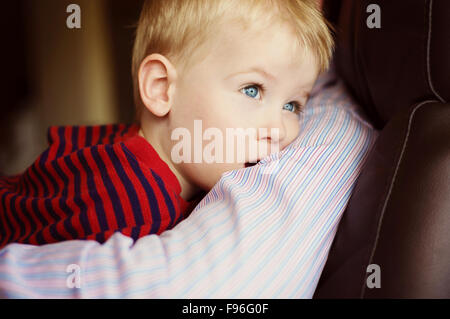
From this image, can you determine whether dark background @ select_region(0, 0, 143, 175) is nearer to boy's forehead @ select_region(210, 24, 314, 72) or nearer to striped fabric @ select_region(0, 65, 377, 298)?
boy's forehead @ select_region(210, 24, 314, 72)

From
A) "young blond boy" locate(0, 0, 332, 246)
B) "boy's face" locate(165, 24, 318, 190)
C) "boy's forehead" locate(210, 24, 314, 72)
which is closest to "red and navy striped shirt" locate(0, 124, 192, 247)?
"young blond boy" locate(0, 0, 332, 246)

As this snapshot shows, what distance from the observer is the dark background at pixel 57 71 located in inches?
108

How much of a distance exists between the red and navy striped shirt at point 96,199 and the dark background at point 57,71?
200 centimetres

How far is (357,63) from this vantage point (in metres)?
0.86

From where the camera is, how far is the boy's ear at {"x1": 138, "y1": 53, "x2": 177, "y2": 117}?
0.89 m

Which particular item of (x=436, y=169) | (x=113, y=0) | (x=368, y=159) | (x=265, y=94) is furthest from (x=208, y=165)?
(x=113, y=0)

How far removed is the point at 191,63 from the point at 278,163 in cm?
28

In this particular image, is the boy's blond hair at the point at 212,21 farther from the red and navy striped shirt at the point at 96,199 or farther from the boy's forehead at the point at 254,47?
the red and navy striped shirt at the point at 96,199

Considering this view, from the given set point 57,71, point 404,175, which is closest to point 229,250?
point 404,175

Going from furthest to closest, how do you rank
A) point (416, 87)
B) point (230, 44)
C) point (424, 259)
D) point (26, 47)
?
point (26, 47) → point (230, 44) → point (416, 87) → point (424, 259)

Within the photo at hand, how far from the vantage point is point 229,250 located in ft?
1.99

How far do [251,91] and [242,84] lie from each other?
0.03 meters

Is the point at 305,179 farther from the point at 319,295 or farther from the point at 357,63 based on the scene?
the point at 357,63

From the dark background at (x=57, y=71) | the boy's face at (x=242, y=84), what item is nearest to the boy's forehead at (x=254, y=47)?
the boy's face at (x=242, y=84)
